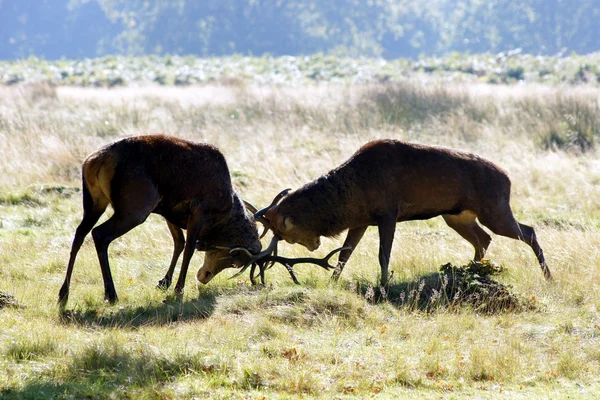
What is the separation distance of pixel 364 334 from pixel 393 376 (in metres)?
1.09

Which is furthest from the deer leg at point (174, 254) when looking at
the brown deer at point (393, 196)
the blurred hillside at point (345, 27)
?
the blurred hillside at point (345, 27)

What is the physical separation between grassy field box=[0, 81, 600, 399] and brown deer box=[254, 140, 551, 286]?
19.7 inches

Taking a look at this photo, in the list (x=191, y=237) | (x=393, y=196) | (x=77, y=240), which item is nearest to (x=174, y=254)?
(x=191, y=237)

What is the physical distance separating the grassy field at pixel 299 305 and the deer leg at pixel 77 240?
0.56 ft

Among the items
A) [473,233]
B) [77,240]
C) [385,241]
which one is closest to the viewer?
[77,240]

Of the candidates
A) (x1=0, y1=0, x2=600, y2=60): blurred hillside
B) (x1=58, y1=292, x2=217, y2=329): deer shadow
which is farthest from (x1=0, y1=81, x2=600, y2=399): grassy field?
(x1=0, y1=0, x2=600, y2=60): blurred hillside

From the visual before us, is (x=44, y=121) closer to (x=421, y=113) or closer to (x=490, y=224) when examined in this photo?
(x=421, y=113)

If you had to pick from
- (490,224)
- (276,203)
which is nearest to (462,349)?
(490,224)

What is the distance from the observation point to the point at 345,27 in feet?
292

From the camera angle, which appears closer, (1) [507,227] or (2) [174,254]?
(2) [174,254]

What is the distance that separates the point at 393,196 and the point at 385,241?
19.8 inches

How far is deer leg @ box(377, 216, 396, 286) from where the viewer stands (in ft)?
30.9

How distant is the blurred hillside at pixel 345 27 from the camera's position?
79438 mm

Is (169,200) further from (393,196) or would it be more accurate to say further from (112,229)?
(393,196)
